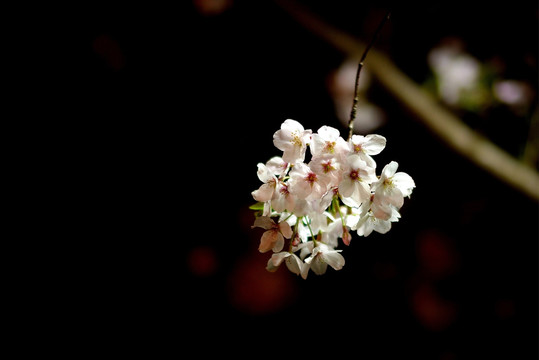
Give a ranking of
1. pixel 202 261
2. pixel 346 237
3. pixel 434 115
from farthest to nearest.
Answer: pixel 202 261, pixel 434 115, pixel 346 237

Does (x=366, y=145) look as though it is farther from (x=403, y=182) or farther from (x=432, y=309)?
(x=432, y=309)

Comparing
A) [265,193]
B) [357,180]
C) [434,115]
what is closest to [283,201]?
[265,193]

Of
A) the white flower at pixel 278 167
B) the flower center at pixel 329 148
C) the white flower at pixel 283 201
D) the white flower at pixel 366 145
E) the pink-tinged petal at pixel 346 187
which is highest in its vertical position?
the white flower at pixel 366 145

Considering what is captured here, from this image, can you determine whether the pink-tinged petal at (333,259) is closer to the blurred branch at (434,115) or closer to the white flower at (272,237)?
the white flower at (272,237)

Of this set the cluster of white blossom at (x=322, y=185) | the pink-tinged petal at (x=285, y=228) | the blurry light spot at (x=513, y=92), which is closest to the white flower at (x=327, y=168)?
the cluster of white blossom at (x=322, y=185)

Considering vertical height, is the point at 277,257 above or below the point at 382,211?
below

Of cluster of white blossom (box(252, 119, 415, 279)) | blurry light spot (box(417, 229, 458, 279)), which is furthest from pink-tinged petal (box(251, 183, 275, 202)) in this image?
blurry light spot (box(417, 229, 458, 279))
